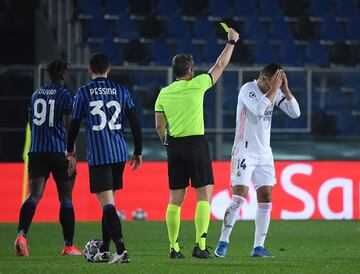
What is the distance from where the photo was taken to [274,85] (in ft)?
37.4

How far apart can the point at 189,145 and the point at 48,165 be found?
73.8 inches

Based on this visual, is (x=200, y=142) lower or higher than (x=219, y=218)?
higher

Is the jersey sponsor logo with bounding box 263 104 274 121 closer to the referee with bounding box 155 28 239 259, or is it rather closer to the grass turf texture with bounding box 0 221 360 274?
the referee with bounding box 155 28 239 259

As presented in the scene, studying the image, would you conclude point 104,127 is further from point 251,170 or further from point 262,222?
point 262,222

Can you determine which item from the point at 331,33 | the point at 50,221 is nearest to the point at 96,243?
the point at 50,221

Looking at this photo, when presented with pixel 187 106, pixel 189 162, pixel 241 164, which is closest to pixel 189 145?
pixel 189 162

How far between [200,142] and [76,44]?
41.3 ft

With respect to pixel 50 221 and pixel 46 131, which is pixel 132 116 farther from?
pixel 50 221

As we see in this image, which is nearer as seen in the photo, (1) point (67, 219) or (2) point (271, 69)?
(2) point (271, 69)

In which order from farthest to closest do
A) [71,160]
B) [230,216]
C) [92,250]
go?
[230,216] → [92,250] → [71,160]

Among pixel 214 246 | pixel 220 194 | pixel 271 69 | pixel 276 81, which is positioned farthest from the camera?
pixel 220 194

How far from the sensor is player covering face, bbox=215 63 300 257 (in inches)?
460

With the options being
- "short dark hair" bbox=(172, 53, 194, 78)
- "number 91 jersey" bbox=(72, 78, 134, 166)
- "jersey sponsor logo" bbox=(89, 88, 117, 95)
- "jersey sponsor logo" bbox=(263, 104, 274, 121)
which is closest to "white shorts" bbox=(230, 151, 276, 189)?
"jersey sponsor logo" bbox=(263, 104, 274, 121)

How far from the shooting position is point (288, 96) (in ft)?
38.6
